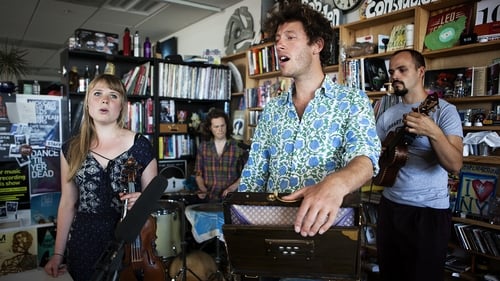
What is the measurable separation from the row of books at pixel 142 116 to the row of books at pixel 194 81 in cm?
19

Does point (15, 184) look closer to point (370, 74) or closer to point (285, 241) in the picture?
point (285, 241)

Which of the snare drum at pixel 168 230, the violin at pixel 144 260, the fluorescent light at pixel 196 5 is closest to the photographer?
the violin at pixel 144 260

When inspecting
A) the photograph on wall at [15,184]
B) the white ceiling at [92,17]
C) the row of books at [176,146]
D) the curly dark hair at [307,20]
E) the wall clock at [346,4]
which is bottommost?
the photograph on wall at [15,184]

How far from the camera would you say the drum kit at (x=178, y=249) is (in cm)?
261

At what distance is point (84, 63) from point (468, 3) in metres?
3.34

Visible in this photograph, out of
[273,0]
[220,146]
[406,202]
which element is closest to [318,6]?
[273,0]

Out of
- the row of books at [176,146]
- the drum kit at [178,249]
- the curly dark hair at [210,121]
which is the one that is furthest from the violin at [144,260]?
the row of books at [176,146]

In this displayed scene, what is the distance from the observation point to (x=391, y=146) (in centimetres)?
188

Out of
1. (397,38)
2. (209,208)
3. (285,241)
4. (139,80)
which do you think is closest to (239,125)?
(139,80)

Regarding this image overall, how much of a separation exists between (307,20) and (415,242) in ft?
4.19

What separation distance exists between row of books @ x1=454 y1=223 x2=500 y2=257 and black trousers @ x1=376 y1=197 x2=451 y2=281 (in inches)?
25.4

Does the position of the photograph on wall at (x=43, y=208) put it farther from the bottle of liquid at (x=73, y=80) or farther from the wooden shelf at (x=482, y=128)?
the wooden shelf at (x=482, y=128)

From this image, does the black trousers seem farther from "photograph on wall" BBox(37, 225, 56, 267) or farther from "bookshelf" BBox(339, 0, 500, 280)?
"photograph on wall" BBox(37, 225, 56, 267)

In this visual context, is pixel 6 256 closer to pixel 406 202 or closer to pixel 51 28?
pixel 406 202
